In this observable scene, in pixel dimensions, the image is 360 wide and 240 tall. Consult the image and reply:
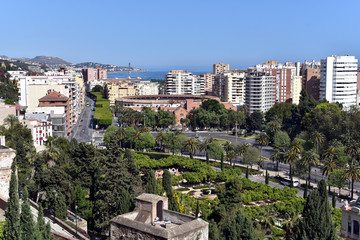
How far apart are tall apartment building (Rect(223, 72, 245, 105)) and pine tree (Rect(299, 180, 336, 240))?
107037mm

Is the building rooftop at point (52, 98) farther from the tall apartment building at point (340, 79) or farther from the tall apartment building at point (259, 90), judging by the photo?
Result: the tall apartment building at point (340, 79)

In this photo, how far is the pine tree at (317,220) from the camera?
28.6 m

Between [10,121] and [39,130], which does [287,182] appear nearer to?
[39,130]

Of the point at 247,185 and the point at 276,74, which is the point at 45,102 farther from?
the point at 276,74

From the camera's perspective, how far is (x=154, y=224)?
568 inches

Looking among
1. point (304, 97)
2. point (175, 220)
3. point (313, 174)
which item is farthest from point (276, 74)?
point (175, 220)

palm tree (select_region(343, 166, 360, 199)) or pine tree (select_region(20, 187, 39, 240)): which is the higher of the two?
pine tree (select_region(20, 187, 39, 240))

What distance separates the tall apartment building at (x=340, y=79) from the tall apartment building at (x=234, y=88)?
90.0ft

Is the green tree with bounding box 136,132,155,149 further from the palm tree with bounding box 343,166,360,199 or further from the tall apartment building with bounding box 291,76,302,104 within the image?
the tall apartment building with bounding box 291,76,302,104

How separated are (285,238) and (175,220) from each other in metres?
23.0

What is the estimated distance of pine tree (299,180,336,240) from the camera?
28.6m

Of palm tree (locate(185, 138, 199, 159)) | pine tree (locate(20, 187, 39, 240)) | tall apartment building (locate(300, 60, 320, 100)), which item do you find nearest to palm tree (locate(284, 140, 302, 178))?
palm tree (locate(185, 138, 199, 159))

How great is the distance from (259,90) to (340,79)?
20.4 meters

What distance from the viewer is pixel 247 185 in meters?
52.8
